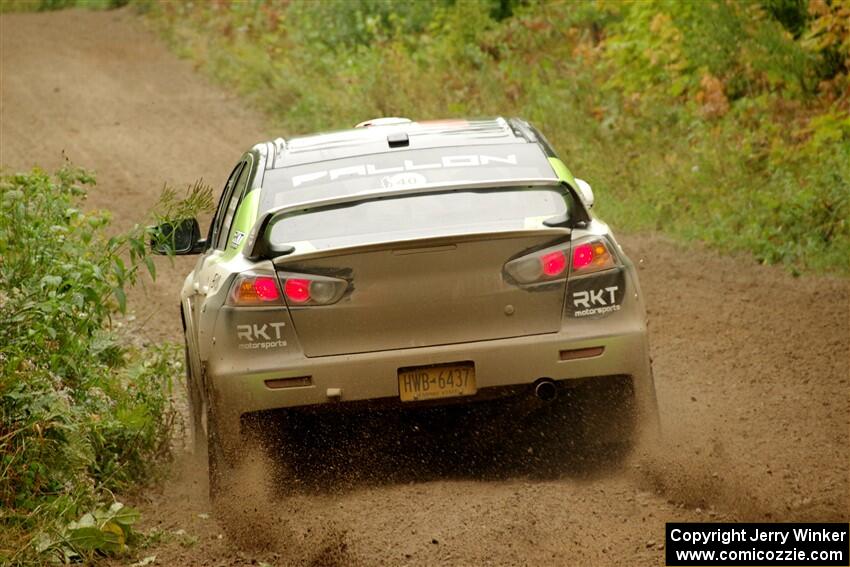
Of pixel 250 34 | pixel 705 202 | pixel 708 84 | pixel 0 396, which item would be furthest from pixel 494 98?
pixel 0 396

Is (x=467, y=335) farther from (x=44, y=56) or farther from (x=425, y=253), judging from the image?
(x=44, y=56)

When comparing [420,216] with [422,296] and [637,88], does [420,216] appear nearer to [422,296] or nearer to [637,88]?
[422,296]

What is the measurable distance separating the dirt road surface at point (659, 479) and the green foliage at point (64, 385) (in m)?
0.32

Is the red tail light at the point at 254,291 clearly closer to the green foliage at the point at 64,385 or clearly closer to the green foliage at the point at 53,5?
the green foliage at the point at 64,385

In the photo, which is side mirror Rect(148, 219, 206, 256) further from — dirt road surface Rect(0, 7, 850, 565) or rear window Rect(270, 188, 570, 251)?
dirt road surface Rect(0, 7, 850, 565)

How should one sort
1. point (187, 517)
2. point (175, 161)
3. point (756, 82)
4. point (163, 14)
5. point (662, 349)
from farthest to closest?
point (163, 14) → point (175, 161) → point (756, 82) → point (662, 349) → point (187, 517)

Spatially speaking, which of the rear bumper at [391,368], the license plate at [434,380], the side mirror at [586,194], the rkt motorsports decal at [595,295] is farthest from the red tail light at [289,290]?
the side mirror at [586,194]

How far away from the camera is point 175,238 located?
283 inches

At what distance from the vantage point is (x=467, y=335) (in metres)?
6.02

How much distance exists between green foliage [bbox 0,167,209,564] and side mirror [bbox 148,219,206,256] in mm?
86

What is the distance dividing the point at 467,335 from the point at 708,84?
10.1 metres

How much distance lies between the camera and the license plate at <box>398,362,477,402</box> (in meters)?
6.02

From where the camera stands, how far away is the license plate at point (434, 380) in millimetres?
6020

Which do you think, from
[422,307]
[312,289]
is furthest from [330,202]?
[422,307]
